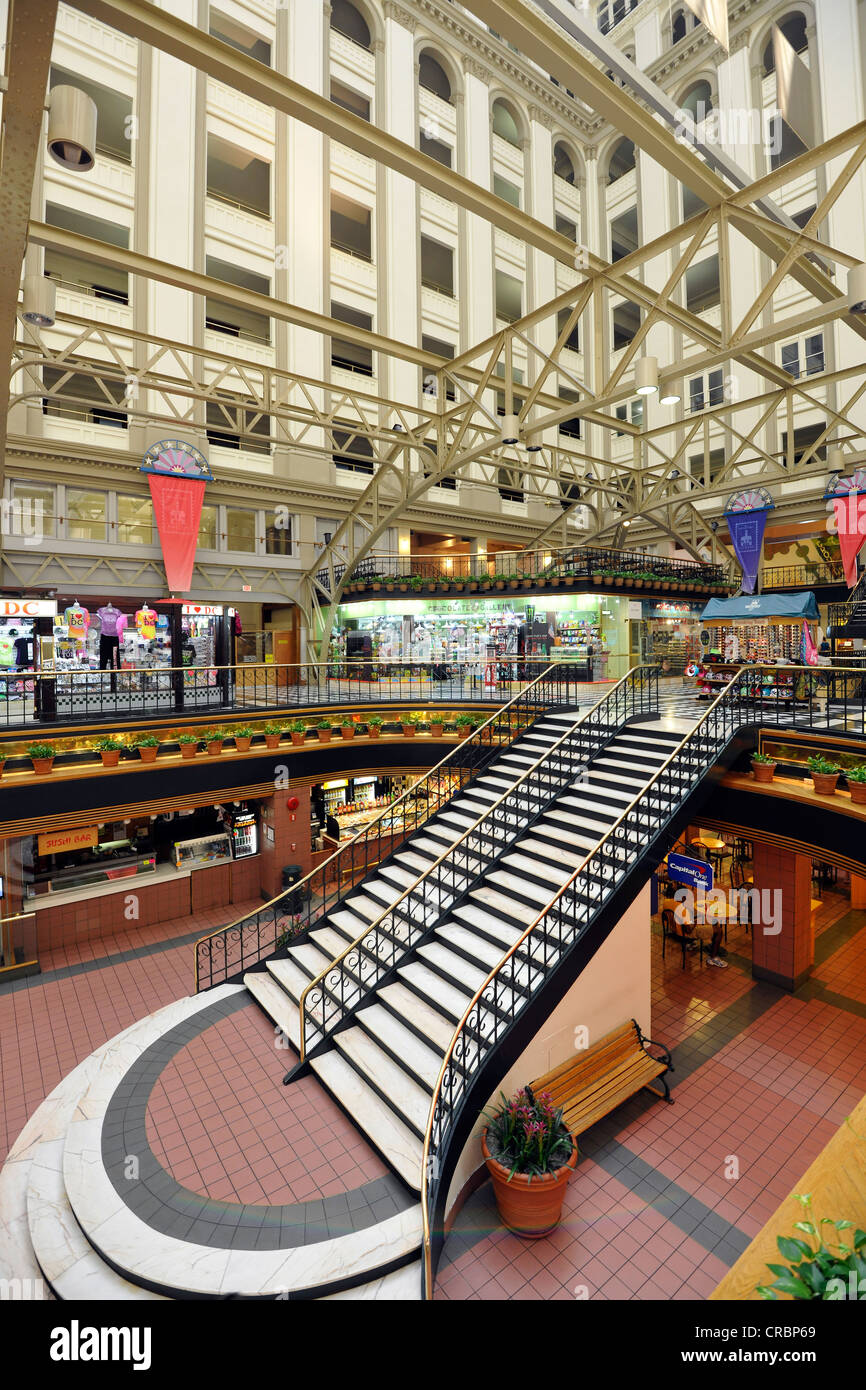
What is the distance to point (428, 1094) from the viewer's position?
6781 millimetres

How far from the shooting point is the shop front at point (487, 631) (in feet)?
60.5

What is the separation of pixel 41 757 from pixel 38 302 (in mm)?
7097

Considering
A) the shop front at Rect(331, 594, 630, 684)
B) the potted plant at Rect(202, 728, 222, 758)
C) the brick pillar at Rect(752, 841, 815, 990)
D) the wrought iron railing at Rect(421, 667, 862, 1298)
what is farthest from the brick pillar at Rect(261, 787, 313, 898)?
the brick pillar at Rect(752, 841, 815, 990)

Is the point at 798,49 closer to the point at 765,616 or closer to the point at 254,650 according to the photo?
the point at 765,616

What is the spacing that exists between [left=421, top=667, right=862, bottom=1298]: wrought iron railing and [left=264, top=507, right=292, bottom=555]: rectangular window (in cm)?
1508

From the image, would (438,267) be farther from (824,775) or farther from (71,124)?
(824,775)

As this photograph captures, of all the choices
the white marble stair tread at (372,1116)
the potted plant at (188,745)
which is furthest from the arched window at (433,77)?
the white marble stair tread at (372,1116)

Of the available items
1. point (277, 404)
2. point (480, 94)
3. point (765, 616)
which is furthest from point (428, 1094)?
point (480, 94)

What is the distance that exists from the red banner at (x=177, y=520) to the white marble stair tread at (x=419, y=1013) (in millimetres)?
12806

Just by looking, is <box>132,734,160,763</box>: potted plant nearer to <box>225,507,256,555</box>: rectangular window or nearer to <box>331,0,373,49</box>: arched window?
<box>225,507,256,555</box>: rectangular window

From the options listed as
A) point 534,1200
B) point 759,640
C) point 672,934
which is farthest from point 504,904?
point 759,640

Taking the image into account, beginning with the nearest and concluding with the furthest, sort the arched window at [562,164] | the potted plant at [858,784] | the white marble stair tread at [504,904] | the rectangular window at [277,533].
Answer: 1. the potted plant at [858,784]
2. the white marble stair tread at [504,904]
3. the rectangular window at [277,533]
4. the arched window at [562,164]

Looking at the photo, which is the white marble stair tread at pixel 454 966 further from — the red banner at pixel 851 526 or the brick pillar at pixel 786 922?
the red banner at pixel 851 526

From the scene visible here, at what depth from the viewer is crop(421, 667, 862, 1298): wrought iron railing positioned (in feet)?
19.4
